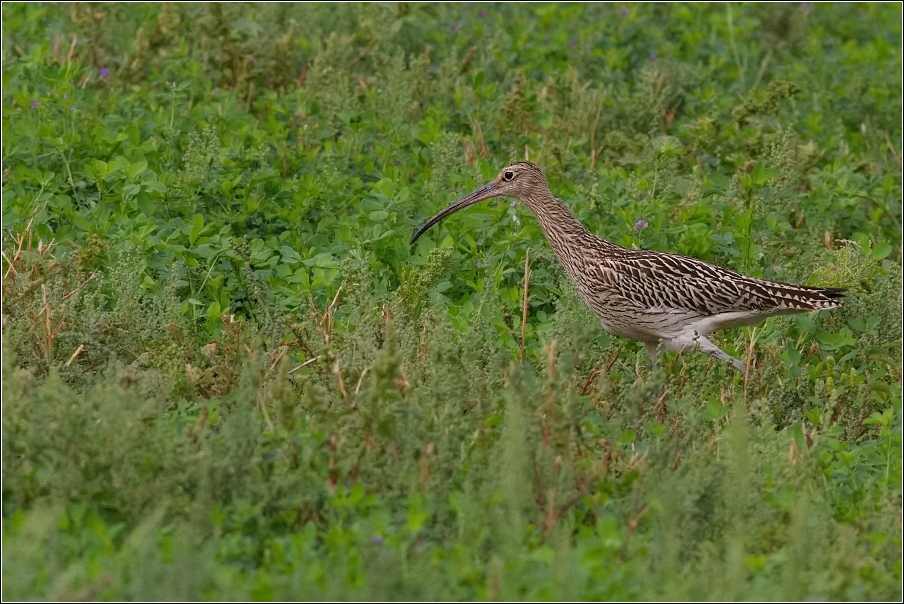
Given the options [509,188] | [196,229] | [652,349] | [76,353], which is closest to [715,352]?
[652,349]

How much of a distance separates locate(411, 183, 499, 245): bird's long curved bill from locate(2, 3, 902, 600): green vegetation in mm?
178

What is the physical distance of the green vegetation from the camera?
5.32m

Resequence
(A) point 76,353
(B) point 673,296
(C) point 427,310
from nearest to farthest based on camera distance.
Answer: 1. (A) point 76,353
2. (C) point 427,310
3. (B) point 673,296

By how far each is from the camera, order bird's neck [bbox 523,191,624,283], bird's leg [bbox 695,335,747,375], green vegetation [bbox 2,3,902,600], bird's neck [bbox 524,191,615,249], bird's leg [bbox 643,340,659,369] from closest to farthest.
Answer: green vegetation [bbox 2,3,902,600]
bird's leg [bbox 695,335,747,375]
bird's leg [bbox 643,340,659,369]
bird's neck [bbox 523,191,624,283]
bird's neck [bbox 524,191,615,249]

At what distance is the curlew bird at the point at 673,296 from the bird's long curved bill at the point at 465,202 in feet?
2.52

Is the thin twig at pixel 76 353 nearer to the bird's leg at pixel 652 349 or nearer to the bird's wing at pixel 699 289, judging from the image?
the bird's wing at pixel 699 289

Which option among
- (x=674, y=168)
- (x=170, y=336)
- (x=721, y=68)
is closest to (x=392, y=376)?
(x=170, y=336)

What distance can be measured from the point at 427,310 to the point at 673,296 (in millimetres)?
1312

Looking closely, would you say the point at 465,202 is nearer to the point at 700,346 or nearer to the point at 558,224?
the point at 558,224

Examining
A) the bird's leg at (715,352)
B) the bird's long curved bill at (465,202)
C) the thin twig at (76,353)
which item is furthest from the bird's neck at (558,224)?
the thin twig at (76,353)

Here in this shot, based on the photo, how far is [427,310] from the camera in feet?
24.3

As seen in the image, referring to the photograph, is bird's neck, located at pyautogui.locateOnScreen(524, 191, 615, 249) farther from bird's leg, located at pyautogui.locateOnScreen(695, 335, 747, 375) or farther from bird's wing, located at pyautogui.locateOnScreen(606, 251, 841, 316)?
bird's leg, located at pyautogui.locateOnScreen(695, 335, 747, 375)

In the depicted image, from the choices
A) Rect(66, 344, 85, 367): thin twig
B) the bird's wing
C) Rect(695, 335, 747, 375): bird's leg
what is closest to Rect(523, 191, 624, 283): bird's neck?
the bird's wing

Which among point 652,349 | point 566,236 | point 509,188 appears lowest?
point 652,349
